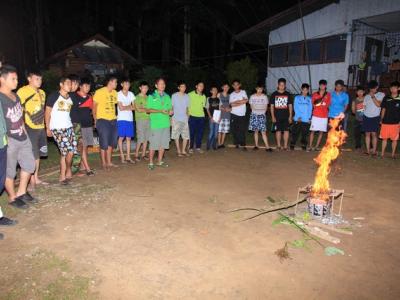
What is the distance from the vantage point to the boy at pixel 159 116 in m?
7.97

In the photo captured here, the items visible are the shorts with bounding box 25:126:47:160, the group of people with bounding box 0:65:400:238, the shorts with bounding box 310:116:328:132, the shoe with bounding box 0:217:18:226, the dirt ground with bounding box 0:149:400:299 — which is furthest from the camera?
the shorts with bounding box 310:116:328:132

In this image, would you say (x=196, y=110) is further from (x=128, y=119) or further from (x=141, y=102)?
(x=128, y=119)

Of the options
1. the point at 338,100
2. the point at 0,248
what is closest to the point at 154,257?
the point at 0,248

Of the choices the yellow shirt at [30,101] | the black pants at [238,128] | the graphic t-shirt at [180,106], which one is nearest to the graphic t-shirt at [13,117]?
the yellow shirt at [30,101]

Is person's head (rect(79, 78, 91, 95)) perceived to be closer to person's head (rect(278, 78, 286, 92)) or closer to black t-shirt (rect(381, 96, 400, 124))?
person's head (rect(278, 78, 286, 92))

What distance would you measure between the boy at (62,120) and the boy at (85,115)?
569mm

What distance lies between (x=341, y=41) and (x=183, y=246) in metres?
14.3

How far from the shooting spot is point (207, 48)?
139 feet

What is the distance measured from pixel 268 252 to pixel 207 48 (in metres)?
40.4

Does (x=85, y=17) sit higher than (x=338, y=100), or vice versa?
(x=85, y=17)

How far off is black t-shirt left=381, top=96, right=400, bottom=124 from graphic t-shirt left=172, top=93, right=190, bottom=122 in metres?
5.15

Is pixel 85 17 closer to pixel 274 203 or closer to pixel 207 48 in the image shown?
pixel 207 48

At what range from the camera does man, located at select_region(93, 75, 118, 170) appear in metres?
7.32

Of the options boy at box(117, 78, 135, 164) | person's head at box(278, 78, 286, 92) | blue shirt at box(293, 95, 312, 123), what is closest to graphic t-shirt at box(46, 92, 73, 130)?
boy at box(117, 78, 135, 164)
